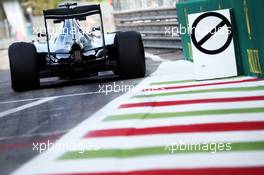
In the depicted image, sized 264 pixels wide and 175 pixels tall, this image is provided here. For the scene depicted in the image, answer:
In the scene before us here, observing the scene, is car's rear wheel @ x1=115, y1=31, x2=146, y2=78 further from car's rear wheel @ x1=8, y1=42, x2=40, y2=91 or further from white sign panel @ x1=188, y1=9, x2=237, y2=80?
white sign panel @ x1=188, y1=9, x2=237, y2=80

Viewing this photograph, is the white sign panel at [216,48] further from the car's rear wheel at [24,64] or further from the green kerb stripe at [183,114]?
the car's rear wheel at [24,64]

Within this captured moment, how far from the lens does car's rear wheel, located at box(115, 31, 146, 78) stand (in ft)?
32.0

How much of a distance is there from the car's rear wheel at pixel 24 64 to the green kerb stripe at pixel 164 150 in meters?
5.60

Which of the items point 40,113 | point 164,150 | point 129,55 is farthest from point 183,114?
point 129,55

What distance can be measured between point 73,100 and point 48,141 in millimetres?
2846

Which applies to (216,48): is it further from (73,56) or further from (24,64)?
(24,64)

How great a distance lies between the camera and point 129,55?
977 centimetres

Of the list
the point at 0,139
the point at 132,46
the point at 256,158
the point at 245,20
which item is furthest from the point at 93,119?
the point at 132,46

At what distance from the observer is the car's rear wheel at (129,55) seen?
976cm

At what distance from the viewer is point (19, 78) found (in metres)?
9.90

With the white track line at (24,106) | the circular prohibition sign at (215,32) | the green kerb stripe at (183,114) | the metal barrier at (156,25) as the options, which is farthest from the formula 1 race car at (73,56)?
the metal barrier at (156,25)

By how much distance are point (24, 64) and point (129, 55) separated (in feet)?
5.59

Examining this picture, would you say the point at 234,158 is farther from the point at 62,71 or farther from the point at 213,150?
the point at 62,71

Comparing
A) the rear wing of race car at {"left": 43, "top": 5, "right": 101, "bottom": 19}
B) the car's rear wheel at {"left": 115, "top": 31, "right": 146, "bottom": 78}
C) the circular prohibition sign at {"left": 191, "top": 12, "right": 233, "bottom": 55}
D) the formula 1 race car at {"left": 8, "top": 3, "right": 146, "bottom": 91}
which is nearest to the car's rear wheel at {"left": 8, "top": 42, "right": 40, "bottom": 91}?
the formula 1 race car at {"left": 8, "top": 3, "right": 146, "bottom": 91}
